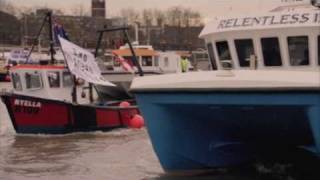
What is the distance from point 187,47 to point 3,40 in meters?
36.8

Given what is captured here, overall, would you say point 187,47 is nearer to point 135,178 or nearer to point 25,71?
point 25,71

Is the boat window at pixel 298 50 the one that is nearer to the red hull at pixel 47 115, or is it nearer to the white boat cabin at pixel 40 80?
the red hull at pixel 47 115

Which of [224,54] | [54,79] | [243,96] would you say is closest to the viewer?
[243,96]

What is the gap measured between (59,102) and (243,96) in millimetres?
9773

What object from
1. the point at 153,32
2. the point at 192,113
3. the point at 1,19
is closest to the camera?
the point at 192,113

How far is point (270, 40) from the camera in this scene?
36.7ft

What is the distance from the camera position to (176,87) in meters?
10.3

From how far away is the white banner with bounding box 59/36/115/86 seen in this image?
19469mm

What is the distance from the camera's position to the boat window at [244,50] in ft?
37.4

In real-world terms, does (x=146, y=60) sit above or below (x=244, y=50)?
below

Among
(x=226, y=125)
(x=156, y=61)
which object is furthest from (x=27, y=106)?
(x=156, y=61)

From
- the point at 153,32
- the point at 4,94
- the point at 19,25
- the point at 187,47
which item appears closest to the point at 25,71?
the point at 4,94

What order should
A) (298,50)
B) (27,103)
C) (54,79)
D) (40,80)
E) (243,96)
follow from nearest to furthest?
(243,96), (298,50), (27,103), (40,80), (54,79)

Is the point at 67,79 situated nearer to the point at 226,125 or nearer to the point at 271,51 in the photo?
the point at 226,125
